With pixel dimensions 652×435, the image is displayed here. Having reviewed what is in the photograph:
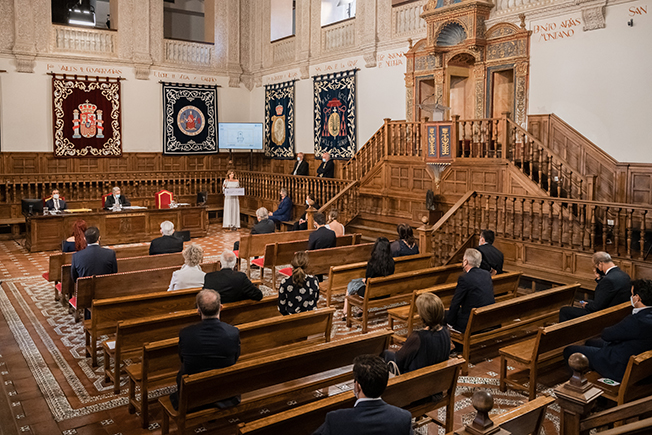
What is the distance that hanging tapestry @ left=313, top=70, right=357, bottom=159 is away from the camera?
538 inches

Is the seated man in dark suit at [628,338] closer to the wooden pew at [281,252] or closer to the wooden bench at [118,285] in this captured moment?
the wooden bench at [118,285]

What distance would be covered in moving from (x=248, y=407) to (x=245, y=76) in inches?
577

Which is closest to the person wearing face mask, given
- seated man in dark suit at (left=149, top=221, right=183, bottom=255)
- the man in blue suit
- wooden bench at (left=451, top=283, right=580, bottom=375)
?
the man in blue suit

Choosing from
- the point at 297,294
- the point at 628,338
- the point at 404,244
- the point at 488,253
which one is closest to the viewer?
the point at 628,338

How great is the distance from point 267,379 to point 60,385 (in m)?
2.23

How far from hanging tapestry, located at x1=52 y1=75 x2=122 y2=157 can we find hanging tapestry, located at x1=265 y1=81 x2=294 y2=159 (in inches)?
164

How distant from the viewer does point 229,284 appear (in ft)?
16.0

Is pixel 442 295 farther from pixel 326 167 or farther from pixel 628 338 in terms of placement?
pixel 326 167

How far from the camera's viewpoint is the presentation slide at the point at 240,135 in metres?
16.0

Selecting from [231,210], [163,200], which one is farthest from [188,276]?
[231,210]

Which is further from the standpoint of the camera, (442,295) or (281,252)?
(281,252)

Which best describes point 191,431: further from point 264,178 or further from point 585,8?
point 264,178

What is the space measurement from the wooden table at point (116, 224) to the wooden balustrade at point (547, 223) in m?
6.51

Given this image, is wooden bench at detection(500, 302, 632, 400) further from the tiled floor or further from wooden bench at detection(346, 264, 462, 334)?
wooden bench at detection(346, 264, 462, 334)
